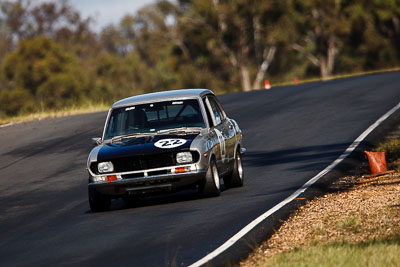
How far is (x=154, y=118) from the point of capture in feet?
40.4

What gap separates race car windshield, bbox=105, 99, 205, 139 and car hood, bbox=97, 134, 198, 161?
1.55 feet

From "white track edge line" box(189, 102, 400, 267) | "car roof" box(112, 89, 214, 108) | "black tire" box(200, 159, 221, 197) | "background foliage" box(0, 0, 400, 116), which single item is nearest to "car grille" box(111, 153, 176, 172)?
"black tire" box(200, 159, 221, 197)

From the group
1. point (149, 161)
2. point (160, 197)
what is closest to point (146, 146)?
point (149, 161)

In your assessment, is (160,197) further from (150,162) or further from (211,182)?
(150,162)

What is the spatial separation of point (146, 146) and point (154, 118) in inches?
41.1

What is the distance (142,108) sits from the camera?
12.5m

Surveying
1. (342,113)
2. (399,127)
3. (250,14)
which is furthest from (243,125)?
(250,14)

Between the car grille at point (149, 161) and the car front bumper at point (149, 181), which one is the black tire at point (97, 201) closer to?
the car front bumper at point (149, 181)

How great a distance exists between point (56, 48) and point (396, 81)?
40.9 metres

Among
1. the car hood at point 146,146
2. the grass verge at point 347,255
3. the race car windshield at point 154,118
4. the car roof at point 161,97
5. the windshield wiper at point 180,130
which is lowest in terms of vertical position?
the grass verge at point 347,255

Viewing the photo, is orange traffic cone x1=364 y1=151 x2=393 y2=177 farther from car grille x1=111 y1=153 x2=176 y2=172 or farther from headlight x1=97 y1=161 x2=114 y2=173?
headlight x1=97 y1=161 x2=114 y2=173

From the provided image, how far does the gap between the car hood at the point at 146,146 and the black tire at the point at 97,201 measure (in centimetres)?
51

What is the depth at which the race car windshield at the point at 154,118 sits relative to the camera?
1223cm

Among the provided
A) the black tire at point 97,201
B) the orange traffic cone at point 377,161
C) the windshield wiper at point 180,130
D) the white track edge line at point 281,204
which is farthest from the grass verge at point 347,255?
the orange traffic cone at point 377,161
